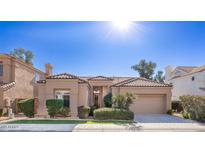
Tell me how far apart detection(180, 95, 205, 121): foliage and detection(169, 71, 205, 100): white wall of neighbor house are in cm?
433

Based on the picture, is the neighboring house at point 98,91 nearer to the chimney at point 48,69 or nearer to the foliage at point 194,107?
the foliage at point 194,107

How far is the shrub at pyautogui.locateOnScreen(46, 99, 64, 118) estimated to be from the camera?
15.5 m

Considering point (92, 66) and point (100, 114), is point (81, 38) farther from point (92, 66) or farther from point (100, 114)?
point (100, 114)

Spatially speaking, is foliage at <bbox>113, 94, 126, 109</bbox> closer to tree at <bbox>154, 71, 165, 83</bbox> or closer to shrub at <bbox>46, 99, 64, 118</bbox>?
shrub at <bbox>46, 99, 64, 118</bbox>

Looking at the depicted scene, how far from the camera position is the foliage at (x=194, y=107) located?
1409cm

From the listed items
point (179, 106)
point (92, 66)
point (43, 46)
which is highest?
point (43, 46)

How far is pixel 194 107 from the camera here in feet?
48.9

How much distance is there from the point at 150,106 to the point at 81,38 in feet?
32.2

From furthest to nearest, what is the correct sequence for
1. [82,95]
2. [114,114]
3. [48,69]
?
[48,69], [82,95], [114,114]

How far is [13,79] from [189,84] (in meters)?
18.7

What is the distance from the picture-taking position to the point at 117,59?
590 inches

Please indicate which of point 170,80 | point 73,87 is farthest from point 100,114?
point 170,80

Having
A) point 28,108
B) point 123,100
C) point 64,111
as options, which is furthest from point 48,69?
point 123,100

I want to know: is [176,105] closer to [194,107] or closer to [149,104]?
[149,104]
